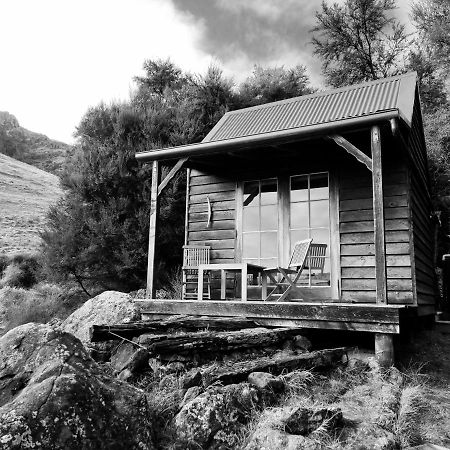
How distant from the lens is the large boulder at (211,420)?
93.0 inches

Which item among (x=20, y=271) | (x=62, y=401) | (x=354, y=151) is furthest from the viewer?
(x=20, y=271)

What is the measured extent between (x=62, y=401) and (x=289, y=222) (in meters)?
5.45

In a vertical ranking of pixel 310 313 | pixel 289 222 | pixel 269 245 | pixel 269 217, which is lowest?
pixel 310 313

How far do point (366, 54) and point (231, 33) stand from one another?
7370mm

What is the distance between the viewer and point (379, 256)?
4617 millimetres

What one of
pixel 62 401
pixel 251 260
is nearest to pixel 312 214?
pixel 251 260

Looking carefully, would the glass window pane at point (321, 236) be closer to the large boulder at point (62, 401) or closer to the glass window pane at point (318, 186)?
the glass window pane at point (318, 186)

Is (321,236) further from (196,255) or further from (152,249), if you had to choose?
(152,249)

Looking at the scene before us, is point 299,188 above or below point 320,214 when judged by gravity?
above

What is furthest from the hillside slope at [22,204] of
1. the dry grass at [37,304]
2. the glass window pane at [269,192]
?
the glass window pane at [269,192]

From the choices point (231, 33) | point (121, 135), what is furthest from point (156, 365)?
point (231, 33)

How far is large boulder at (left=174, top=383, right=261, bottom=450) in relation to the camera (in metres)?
2.36

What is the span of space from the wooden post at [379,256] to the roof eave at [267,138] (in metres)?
0.20

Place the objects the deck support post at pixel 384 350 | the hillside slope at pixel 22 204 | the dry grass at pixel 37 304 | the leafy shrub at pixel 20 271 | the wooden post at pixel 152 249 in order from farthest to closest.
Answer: the hillside slope at pixel 22 204, the leafy shrub at pixel 20 271, the dry grass at pixel 37 304, the wooden post at pixel 152 249, the deck support post at pixel 384 350
